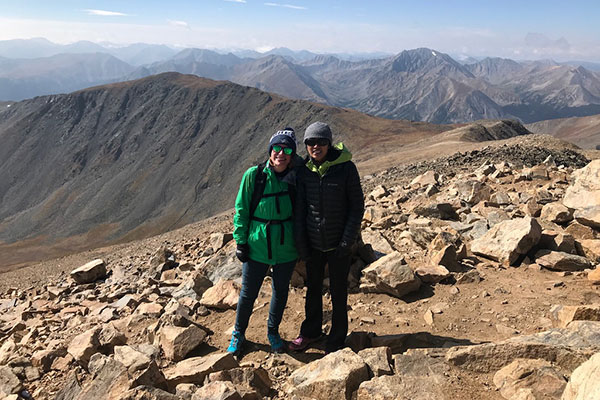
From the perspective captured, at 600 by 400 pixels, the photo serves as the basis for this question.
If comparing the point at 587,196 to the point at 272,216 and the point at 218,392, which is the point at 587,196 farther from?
the point at 218,392

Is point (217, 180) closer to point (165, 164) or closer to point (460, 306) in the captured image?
point (165, 164)

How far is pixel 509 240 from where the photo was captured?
23.5 feet

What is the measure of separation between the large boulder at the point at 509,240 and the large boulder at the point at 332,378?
14.2ft

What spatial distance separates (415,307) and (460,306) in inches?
27.3

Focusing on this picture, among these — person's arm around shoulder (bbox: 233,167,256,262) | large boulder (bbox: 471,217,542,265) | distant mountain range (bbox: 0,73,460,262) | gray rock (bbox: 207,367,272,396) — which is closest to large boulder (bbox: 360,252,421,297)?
large boulder (bbox: 471,217,542,265)

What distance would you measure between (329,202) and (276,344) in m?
2.21

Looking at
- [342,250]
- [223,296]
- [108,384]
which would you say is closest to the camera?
[108,384]

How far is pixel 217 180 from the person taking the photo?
64.6m

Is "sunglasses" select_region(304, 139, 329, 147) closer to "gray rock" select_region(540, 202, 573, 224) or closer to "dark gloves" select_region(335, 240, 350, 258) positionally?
"dark gloves" select_region(335, 240, 350, 258)

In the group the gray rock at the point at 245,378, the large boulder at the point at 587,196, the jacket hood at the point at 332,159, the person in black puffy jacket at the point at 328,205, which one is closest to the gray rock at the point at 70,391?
the gray rock at the point at 245,378

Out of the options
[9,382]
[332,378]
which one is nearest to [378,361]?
[332,378]

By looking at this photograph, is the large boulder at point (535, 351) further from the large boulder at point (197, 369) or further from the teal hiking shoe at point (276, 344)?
the large boulder at point (197, 369)

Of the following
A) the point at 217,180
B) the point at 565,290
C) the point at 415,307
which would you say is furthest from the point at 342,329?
the point at 217,180

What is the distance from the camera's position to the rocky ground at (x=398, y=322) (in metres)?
3.90
